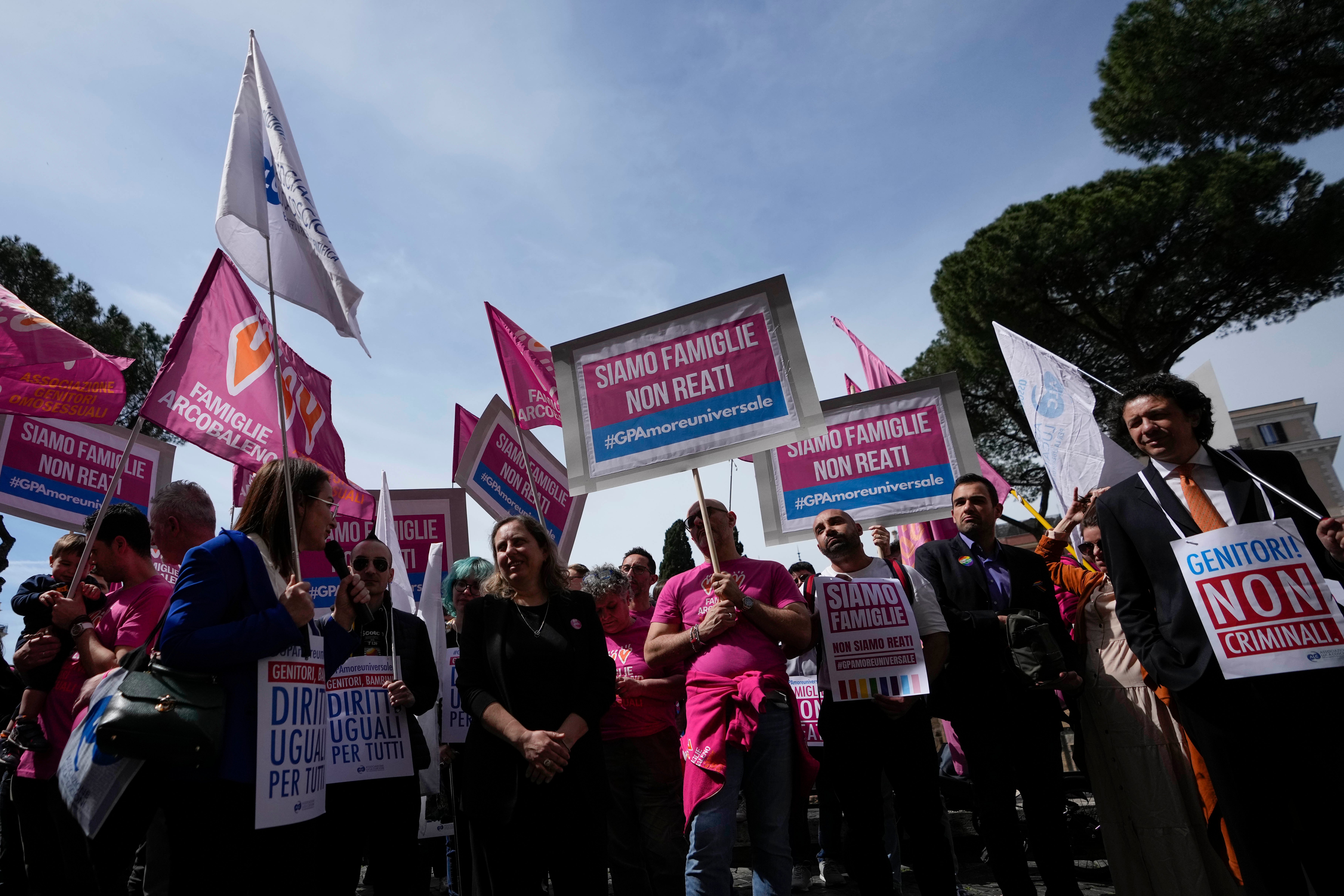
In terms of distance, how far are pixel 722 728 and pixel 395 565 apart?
93.3 inches

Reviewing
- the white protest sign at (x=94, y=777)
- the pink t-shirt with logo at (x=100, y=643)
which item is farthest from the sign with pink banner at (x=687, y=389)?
the white protest sign at (x=94, y=777)

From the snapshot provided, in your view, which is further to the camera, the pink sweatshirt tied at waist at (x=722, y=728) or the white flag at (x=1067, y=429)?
the white flag at (x=1067, y=429)

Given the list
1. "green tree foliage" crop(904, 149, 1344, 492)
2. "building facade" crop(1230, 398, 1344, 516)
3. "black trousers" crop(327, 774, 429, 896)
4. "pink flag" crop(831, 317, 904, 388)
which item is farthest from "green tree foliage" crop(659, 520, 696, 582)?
"building facade" crop(1230, 398, 1344, 516)

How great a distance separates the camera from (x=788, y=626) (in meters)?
3.65

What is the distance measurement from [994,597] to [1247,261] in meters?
17.8

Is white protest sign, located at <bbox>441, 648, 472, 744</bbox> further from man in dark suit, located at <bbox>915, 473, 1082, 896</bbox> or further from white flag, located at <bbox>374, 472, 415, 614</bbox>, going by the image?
man in dark suit, located at <bbox>915, 473, 1082, 896</bbox>

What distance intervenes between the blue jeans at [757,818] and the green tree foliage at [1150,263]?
1516cm

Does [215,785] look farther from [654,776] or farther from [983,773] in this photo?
[983,773]

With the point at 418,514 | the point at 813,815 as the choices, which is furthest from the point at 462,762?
the point at 813,815

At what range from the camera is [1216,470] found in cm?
321

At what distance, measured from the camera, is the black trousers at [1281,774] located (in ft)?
8.73

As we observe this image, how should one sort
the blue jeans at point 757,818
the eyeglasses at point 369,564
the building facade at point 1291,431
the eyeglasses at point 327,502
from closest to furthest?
the eyeglasses at point 327,502
the blue jeans at point 757,818
the eyeglasses at point 369,564
the building facade at point 1291,431

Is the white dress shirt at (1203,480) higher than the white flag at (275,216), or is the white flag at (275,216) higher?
the white flag at (275,216)

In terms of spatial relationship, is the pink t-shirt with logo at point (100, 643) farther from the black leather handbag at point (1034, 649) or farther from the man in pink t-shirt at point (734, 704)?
the black leather handbag at point (1034, 649)
